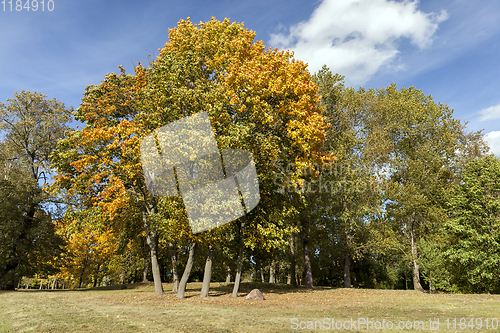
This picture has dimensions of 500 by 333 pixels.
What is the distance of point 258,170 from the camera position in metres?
17.5

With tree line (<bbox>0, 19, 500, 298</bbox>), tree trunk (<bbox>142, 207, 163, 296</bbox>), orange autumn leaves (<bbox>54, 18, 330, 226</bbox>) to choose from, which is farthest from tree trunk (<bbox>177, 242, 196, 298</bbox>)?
orange autumn leaves (<bbox>54, 18, 330, 226</bbox>)

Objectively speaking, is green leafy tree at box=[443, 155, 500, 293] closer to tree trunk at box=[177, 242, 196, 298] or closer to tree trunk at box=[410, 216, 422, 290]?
tree trunk at box=[410, 216, 422, 290]

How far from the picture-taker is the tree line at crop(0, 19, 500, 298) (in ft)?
55.1

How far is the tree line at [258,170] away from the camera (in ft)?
55.1

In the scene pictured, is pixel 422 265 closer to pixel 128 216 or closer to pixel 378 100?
pixel 378 100

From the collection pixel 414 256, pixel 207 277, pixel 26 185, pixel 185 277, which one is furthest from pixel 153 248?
pixel 414 256

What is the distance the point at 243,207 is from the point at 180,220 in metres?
3.50

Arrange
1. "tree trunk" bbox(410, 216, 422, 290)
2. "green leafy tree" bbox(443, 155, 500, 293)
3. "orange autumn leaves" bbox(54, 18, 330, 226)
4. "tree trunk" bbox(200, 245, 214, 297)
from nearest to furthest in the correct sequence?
"orange autumn leaves" bbox(54, 18, 330, 226) < "tree trunk" bbox(200, 245, 214, 297) < "green leafy tree" bbox(443, 155, 500, 293) < "tree trunk" bbox(410, 216, 422, 290)

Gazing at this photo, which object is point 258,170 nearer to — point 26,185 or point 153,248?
point 153,248

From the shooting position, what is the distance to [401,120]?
31.0 m

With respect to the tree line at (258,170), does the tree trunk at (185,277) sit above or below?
below

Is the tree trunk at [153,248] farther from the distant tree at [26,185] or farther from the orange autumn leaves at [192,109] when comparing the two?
the distant tree at [26,185]

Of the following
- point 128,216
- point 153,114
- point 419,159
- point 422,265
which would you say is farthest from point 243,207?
point 419,159

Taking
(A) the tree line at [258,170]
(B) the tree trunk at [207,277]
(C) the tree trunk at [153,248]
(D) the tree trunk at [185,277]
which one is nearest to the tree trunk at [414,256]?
(A) the tree line at [258,170]
